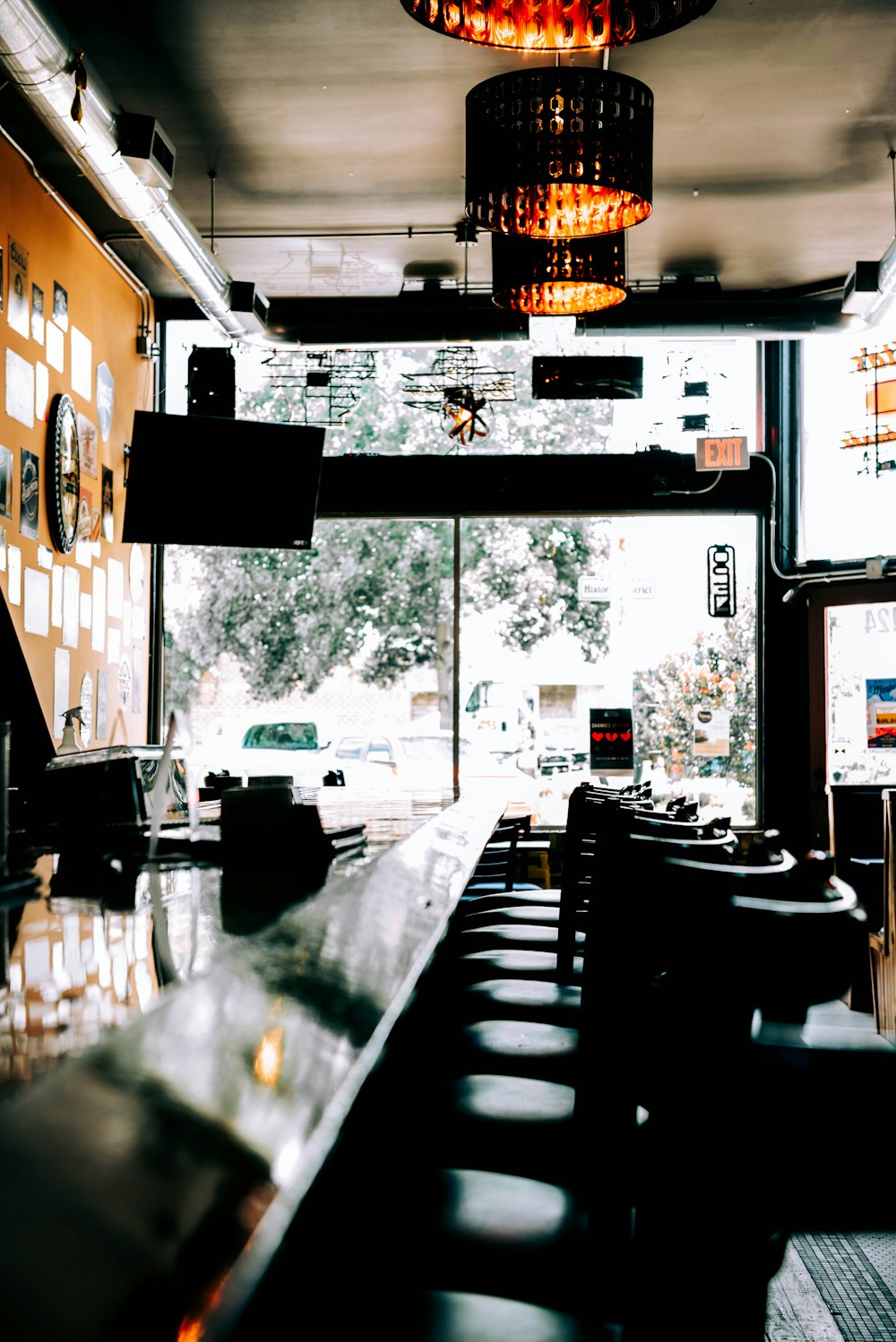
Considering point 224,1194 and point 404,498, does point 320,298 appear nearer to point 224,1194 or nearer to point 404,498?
point 404,498

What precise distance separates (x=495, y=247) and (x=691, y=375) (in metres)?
4.01

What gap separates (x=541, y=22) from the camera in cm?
237

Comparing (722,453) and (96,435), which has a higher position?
(722,453)

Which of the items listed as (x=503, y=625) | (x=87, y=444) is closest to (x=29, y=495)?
(x=87, y=444)

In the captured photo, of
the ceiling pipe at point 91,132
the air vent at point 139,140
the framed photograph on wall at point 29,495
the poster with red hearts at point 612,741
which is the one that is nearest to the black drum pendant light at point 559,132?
the ceiling pipe at point 91,132

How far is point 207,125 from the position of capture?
5.45 m

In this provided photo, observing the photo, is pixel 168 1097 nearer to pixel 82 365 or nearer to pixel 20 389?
pixel 20 389

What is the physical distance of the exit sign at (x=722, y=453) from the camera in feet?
24.7

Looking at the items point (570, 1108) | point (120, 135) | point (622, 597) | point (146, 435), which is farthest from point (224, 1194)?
point (622, 597)

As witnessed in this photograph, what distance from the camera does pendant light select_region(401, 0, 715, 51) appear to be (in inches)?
90.4

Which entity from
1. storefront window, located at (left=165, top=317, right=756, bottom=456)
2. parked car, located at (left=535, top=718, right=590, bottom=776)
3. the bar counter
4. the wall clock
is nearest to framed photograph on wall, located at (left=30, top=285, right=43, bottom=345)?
the wall clock

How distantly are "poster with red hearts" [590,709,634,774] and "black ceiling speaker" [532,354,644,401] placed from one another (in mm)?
2110

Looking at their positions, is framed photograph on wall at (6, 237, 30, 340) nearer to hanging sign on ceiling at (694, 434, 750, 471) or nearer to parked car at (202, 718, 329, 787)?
parked car at (202, 718, 329, 787)

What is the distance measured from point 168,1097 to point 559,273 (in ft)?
11.1
